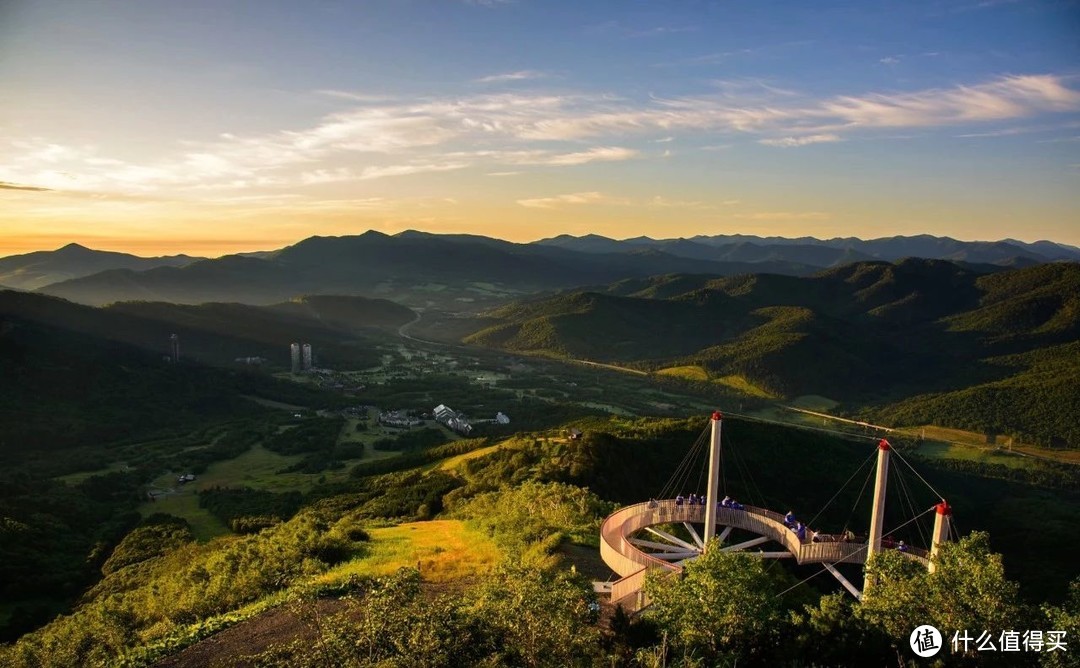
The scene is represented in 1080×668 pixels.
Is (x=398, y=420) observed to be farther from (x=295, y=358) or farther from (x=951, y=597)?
(x=951, y=597)

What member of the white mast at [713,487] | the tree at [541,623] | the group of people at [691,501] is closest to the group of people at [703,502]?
the group of people at [691,501]

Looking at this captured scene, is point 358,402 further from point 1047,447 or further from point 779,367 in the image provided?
point 1047,447

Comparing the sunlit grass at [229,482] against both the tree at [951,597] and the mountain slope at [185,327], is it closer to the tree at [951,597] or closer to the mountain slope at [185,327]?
the tree at [951,597]

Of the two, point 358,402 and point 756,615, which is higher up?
point 756,615

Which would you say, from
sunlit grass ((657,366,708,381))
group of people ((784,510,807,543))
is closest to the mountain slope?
sunlit grass ((657,366,708,381))

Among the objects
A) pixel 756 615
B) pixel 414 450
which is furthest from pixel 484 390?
pixel 756 615

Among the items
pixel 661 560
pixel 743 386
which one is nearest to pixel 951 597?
pixel 661 560
